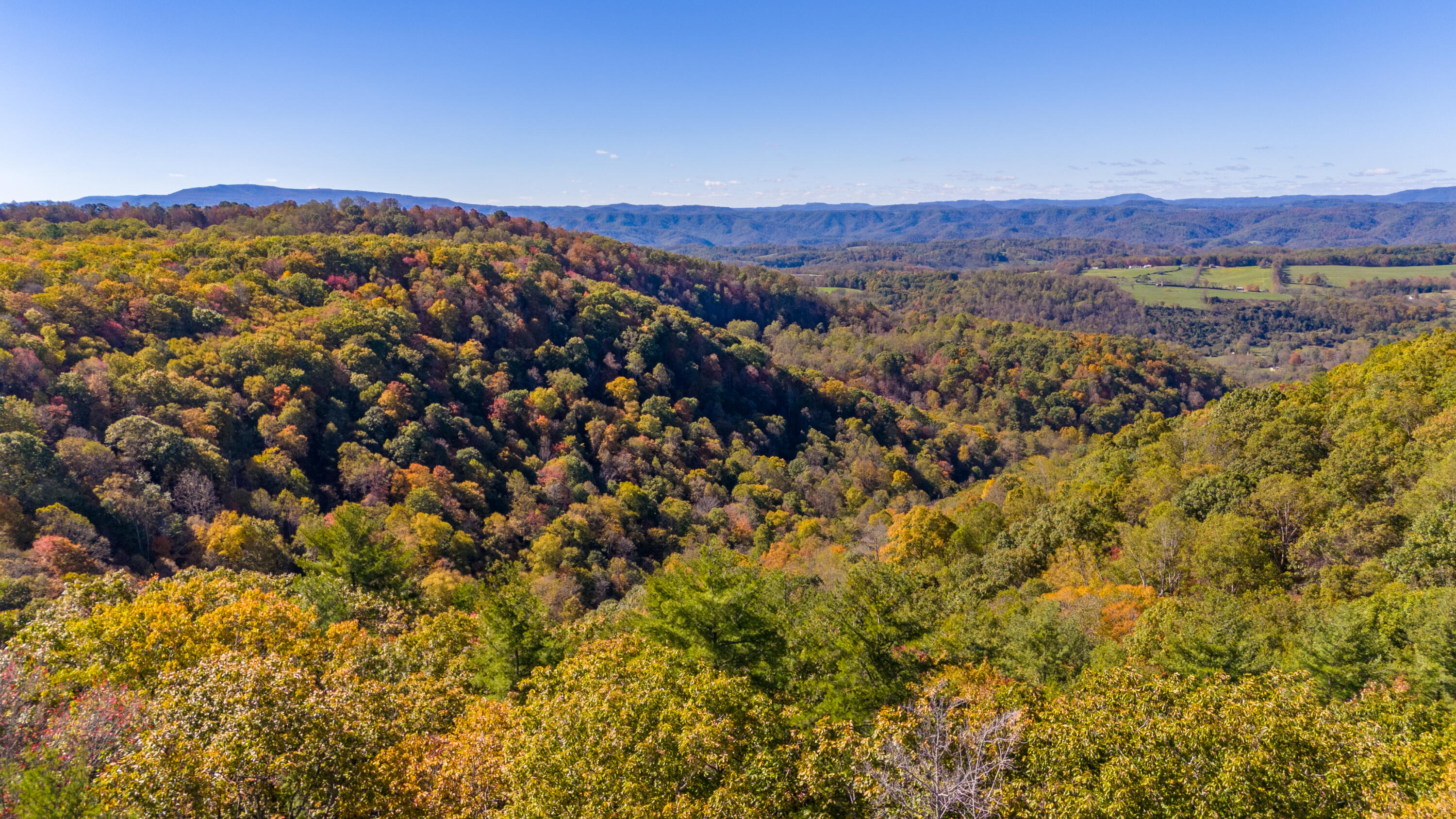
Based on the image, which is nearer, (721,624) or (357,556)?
(721,624)

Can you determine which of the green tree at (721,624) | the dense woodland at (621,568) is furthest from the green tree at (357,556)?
the green tree at (721,624)

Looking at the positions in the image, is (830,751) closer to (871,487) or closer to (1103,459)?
(1103,459)

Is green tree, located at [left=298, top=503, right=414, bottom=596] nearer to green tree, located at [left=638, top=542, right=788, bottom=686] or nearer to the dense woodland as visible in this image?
→ the dense woodland

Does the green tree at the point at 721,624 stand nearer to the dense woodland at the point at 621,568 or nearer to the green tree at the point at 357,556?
the dense woodland at the point at 621,568

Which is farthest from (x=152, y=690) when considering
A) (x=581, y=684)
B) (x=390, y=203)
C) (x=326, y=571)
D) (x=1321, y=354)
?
(x=1321, y=354)


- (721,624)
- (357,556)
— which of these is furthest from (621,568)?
(721,624)

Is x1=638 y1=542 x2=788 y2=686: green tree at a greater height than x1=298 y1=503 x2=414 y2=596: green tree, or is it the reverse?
x1=638 y1=542 x2=788 y2=686: green tree

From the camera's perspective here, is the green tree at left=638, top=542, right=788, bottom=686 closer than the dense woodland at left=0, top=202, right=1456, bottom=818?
No

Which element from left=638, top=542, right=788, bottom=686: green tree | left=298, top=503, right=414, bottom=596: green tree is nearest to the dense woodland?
left=638, top=542, right=788, bottom=686: green tree

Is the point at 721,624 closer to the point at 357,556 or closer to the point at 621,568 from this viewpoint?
the point at 357,556
